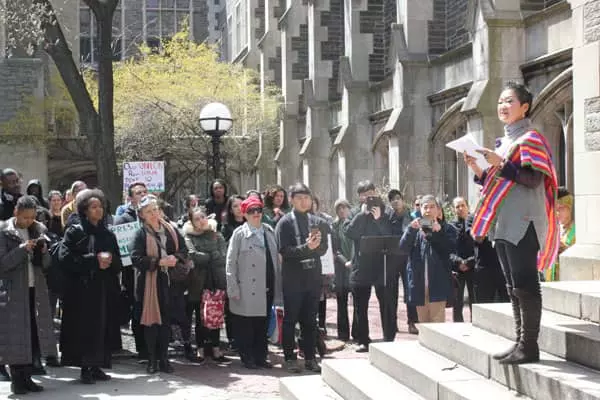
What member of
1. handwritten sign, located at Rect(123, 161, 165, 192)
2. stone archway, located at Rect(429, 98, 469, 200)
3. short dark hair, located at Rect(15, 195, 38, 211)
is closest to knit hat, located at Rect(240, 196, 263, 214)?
short dark hair, located at Rect(15, 195, 38, 211)

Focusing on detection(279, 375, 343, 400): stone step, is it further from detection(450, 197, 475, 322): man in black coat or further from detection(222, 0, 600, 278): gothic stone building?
detection(450, 197, 475, 322): man in black coat

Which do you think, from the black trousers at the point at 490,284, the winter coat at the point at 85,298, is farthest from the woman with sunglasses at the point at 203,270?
the black trousers at the point at 490,284

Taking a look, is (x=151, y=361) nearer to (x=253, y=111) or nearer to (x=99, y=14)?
(x=99, y=14)

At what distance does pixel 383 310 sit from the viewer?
10367 millimetres

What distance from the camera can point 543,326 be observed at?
19.1 feet

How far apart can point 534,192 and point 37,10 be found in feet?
36.4

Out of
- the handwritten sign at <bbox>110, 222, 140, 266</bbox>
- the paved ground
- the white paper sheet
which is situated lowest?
the paved ground

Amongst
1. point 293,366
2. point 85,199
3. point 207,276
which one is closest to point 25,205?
point 85,199

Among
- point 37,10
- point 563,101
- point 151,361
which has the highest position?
point 37,10

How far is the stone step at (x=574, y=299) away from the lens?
19.5 feet

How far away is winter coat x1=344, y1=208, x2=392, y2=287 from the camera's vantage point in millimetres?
10156

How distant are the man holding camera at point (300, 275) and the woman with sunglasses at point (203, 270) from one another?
0.98 metres

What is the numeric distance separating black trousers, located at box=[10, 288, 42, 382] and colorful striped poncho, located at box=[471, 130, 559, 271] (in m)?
4.78

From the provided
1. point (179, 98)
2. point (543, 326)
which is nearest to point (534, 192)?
point (543, 326)
